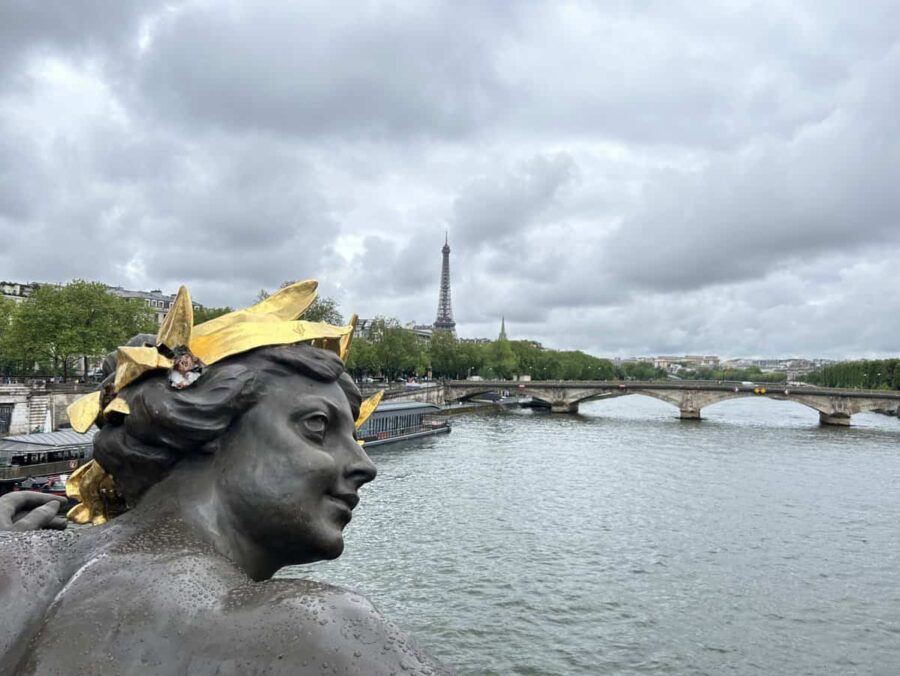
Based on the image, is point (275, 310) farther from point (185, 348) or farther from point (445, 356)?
point (445, 356)

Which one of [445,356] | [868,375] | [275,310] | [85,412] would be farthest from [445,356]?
[85,412]

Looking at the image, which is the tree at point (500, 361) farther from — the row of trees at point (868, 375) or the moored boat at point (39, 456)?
the moored boat at point (39, 456)

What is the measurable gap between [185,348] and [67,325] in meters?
43.2

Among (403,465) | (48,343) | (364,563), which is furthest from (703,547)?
(48,343)

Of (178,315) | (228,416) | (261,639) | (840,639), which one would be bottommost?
(840,639)

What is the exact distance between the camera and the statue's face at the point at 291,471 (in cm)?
165

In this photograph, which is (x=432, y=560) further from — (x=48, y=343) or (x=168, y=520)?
(x=48, y=343)

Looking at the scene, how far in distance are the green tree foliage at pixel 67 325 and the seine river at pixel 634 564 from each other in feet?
65.4

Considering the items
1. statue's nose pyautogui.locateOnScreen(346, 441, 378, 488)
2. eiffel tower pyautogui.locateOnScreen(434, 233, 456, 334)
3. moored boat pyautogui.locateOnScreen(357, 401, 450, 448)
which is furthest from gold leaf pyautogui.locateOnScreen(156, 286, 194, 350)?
eiffel tower pyautogui.locateOnScreen(434, 233, 456, 334)

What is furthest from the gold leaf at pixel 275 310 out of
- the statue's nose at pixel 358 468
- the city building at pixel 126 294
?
the city building at pixel 126 294

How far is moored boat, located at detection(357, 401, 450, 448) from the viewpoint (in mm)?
37806

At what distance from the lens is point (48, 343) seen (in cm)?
3941

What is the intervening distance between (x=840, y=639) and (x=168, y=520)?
14.7m

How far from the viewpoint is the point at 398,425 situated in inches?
1620
